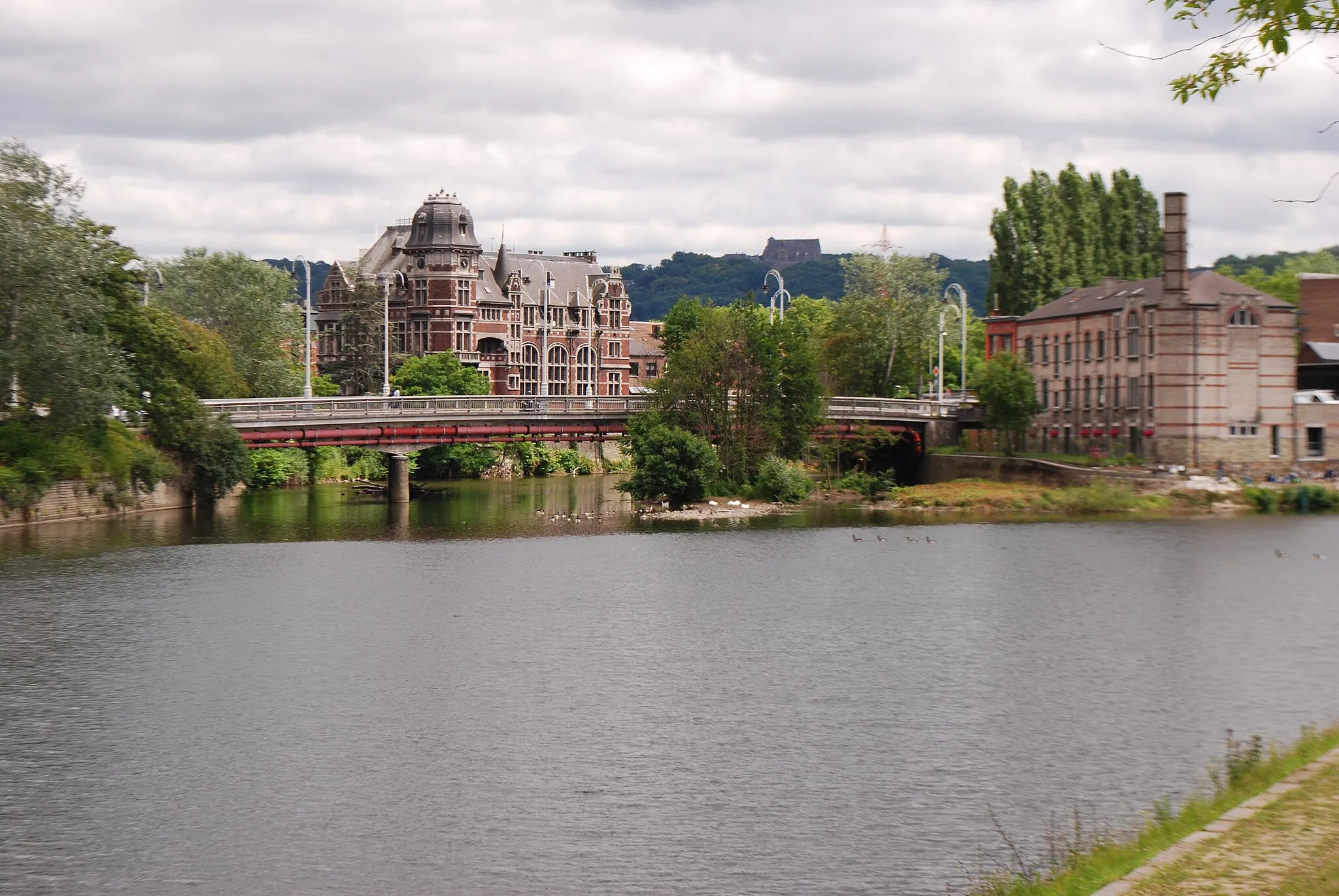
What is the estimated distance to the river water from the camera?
82.0 feet

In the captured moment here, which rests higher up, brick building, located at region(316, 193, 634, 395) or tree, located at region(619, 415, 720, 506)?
brick building, located at region(316, 193, 634, 395)

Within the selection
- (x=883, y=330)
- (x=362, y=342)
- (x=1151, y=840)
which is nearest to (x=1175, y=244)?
(x=883, y=330)

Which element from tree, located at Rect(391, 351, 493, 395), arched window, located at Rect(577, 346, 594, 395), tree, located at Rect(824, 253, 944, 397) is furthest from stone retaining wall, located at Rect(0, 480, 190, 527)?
arched window, located at Rect(577, 346, 594, 395)

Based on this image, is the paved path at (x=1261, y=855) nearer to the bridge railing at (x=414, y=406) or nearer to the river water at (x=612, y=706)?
the river water at (x=612, y=706)

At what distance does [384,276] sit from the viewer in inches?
6196

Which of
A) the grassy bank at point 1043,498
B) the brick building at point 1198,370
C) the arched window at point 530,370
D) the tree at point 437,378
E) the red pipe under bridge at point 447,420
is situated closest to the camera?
the grassy bank at point 1043,498

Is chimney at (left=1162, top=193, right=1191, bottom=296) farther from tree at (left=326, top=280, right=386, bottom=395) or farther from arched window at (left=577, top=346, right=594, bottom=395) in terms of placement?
arched window at (left=577, top=346, right=594, bottom=395)

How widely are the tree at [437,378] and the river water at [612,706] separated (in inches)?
2696

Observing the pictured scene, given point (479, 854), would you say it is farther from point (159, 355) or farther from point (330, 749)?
point (159, 355)

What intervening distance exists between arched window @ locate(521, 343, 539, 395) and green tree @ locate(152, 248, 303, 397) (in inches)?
1778

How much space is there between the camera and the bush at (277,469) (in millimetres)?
107125

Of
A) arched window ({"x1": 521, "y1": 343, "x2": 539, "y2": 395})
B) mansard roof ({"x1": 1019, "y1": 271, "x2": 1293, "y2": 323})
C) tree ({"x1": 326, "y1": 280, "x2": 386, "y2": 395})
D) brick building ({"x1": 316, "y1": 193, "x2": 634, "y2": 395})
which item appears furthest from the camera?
arched window ({"x1": 521, "y1": 343, "x2": 539, "y2": 395})

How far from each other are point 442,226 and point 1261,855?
5532 inches

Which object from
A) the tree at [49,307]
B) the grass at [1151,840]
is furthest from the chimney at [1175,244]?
the grass at [1151,840]
